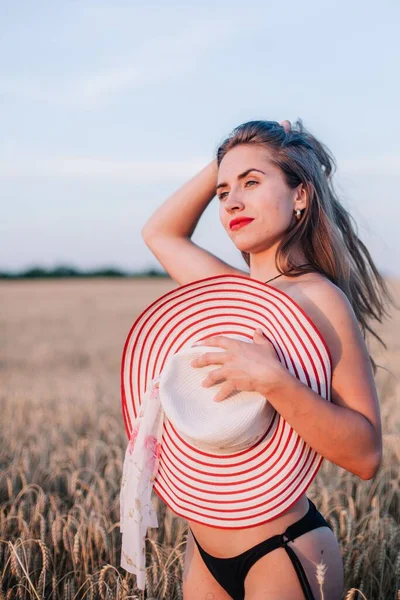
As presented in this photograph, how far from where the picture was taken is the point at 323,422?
169 centimetres

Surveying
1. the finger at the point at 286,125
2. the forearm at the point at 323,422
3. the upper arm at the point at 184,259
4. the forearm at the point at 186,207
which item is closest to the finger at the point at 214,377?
the forearm at the point at 323,422

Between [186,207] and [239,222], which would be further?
[186,207]

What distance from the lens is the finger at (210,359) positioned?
1.73 metres

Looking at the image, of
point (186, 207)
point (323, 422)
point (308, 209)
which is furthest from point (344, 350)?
point (186, 207)

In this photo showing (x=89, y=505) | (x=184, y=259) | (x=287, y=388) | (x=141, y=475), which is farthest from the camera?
(x=89, y=505)

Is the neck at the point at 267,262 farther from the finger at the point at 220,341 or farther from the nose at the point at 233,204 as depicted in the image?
the finger at the point at 220,341

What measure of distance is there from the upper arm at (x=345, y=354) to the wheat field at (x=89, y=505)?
479 mm

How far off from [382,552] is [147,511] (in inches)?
47.2

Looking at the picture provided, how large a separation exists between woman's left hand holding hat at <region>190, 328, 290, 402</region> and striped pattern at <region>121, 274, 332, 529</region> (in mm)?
75

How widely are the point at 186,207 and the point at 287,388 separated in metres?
0.93

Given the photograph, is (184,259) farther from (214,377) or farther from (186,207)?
(214,377)

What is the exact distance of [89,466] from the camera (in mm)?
4305

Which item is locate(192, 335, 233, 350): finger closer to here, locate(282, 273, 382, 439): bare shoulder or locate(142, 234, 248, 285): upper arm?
locate(282, 273, 382, 439): bare shoulder

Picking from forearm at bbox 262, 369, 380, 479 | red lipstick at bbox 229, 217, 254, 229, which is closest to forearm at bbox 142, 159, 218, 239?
red lipstick at bbox 229, 217, 254, 229
